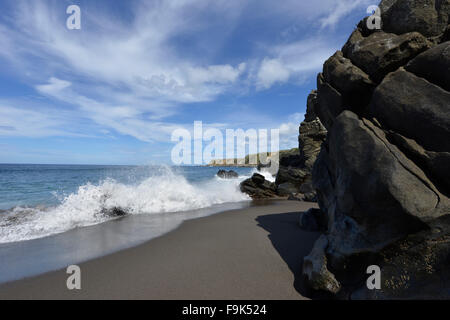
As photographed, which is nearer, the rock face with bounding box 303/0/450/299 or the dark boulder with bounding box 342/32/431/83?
the rock face with bounding box 303/0/450/299

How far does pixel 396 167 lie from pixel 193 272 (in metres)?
3.87

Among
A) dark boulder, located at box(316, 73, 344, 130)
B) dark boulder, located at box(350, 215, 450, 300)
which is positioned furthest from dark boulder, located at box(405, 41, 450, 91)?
dark boulder, located at box(350, 215, 450, 300)

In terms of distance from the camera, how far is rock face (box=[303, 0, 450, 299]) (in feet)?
9.55

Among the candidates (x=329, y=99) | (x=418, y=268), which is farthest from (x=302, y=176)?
(x=418, y=268)

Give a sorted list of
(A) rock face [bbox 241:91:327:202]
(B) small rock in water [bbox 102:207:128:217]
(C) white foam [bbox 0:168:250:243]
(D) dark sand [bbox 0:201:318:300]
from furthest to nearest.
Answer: (A) rock face [bbox 241:91:327:202], (B) small rock in water [bbox 102:207:128:217], (C) white foam [bbox 0:168:250:243], (D) dark sand [bbox 0:201:318:300]

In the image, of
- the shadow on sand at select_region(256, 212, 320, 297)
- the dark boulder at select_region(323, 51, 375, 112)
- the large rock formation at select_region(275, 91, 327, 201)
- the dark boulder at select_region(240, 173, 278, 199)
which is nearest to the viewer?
the shadow on sand at select_region(256, 212, 320, 297)

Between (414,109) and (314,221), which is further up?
(414,109)

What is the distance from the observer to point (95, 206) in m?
9.52

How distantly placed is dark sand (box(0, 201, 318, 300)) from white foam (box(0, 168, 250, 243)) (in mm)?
3754

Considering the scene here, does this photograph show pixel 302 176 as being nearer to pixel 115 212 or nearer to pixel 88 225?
pixel 115 212

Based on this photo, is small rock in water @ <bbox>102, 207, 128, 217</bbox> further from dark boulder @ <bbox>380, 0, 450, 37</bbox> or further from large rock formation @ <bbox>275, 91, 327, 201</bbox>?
dark boulder @ <bbox>380, 0, 450, 37</bbox>

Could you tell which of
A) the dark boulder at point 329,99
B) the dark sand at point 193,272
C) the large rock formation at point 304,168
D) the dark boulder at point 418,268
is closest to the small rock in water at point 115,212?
the dark sand at point 193,272
